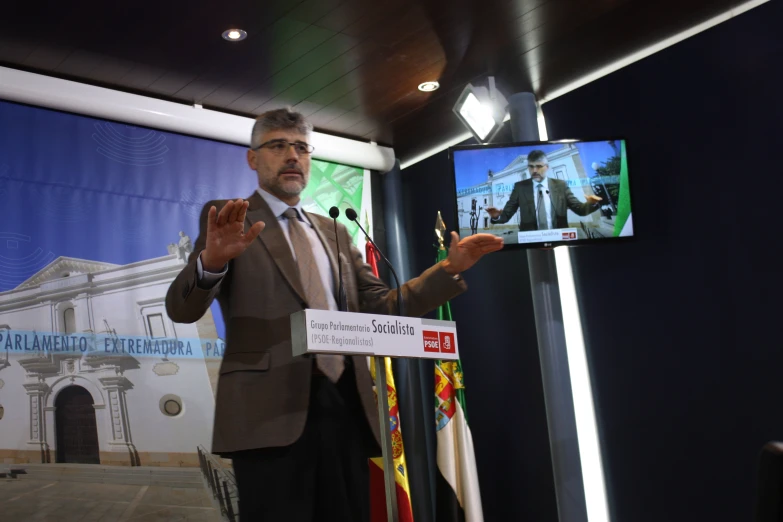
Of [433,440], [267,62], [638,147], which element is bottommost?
[433,440]

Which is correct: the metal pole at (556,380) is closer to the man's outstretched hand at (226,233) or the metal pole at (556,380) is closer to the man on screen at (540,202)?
the man on screen at (540,202)

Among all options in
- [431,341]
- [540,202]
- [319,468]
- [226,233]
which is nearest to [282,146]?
[226,233]

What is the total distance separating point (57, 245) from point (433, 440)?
2853mm

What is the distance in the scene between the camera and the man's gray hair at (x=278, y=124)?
2.45 metres

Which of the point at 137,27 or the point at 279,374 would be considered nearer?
the point at 279,374

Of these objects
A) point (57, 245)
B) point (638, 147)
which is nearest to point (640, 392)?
point (638, 147)

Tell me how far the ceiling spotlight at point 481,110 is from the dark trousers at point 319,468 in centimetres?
289

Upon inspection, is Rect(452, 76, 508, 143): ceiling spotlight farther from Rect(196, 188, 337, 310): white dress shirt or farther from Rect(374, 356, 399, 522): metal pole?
Rect(374, 356, 399, 522): metal pole

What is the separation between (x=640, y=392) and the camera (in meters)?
4.23

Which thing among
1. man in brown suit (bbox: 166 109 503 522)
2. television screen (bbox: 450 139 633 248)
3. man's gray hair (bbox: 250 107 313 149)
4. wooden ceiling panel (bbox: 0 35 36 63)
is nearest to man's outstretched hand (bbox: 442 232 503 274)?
man in brown suit (bbox: 166 109 503 522)

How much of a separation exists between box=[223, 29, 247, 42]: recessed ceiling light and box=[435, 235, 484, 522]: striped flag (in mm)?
1694

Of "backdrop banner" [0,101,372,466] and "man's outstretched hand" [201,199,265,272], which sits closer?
"man's outstretched hand" [201,199,265,272]

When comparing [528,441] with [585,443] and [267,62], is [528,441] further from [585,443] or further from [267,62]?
[267,62]

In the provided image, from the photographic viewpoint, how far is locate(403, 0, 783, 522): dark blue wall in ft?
A: 12.5
